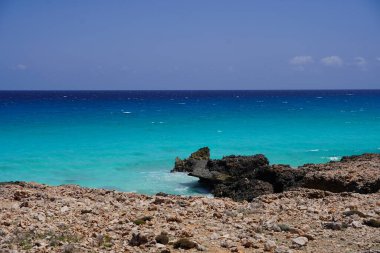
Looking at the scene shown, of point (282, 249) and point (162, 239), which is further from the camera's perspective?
point (162, 239)

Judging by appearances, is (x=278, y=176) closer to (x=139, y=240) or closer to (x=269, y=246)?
(x=269, y=246)

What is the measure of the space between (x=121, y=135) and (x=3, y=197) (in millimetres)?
35213

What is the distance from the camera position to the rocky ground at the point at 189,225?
8133 mm

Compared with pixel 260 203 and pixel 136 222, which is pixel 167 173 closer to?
pixel 260 203

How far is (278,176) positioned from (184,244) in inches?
421

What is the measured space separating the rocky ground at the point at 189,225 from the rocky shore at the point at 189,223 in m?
0.02

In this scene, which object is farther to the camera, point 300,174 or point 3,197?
point 300,174

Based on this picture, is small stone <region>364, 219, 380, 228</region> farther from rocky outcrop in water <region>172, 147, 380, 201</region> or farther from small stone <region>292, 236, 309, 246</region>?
rocky outcrop in water <region>172, 147, 380, 201</region>

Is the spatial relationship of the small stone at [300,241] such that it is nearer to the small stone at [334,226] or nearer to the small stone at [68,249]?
the small stone at [334,226]

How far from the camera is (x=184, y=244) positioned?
8.05 m

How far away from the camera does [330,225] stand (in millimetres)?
9344

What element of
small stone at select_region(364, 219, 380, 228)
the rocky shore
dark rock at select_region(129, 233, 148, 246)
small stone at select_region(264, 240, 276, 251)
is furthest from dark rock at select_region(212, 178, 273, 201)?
dark rock at select_region(129, 233, 148, 246)

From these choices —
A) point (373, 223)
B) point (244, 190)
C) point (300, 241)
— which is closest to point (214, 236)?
point (300, 241)


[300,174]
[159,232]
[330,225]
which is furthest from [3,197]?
[300,174]
